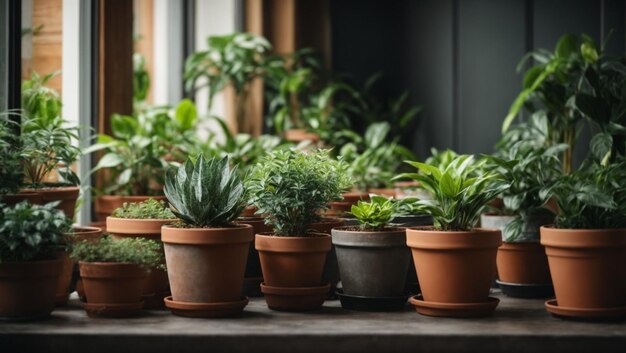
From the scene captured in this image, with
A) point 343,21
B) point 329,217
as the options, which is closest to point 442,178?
point 329,217

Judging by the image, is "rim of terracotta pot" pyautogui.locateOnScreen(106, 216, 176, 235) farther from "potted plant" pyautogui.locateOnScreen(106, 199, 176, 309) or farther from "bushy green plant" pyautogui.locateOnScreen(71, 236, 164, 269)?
"bushy green plant" pyautogui.locateOnScreen(71, 236, 164, 269)

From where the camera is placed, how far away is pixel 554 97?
436 cm

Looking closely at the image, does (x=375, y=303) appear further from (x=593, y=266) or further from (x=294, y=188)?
(x=593, y=266)

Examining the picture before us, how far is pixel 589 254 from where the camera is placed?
307cm

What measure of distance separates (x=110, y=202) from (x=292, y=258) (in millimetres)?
1287

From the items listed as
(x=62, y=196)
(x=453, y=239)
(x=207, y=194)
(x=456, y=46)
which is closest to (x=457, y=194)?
(x=453, y=239)

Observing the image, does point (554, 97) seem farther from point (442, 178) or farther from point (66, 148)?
point (66, 148)

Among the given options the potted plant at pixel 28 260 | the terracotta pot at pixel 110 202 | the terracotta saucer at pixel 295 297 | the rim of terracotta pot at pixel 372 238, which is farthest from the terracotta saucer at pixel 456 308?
the terracotta pot at pixel 110 202

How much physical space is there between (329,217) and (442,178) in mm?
674

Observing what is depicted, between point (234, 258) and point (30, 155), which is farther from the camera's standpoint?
point (30, 155)

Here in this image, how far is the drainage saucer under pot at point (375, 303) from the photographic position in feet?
10.7

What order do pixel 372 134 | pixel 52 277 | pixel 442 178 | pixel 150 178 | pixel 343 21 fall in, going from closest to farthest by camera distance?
pixel 52 277, pixel 442 178, pixel 150 178, pixel 372 134, pixel 343 21

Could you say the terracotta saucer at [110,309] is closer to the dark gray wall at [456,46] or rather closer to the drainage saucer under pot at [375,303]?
the drainage saucer under pot at [375,303]

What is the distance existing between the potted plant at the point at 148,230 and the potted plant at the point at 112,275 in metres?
0.20
